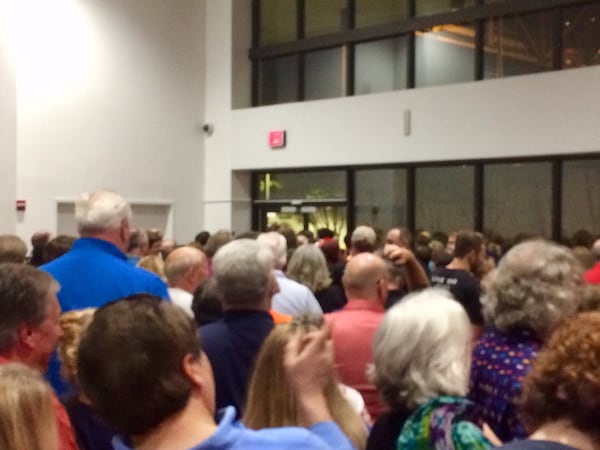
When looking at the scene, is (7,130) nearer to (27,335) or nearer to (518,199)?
(518,199)

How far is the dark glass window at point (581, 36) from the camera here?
9.84 meters

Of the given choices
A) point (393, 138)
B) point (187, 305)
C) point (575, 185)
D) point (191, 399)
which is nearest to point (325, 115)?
point (393, 138)

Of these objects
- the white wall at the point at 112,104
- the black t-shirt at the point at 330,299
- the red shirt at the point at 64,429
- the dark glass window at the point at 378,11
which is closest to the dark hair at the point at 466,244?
the black t-shirt at the point at 330,299

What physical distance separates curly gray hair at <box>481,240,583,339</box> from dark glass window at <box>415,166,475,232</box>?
814 centimetres

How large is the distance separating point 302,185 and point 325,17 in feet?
8.94

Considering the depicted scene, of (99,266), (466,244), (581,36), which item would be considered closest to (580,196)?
(581,36)

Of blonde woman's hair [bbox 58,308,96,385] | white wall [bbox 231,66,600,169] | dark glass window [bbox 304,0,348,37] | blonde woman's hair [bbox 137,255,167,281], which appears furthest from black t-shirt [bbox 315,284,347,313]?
dark glass window [bbox 304,0,348,37]

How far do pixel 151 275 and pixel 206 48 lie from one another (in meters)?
11.1

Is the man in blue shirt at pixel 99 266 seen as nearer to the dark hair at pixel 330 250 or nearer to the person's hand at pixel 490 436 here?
the person's hand at pixel 490 436

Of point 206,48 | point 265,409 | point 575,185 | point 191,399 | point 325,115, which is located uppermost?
point 206,48

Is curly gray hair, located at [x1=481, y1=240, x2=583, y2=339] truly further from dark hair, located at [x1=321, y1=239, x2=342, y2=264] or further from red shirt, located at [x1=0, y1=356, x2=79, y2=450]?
dark hair, located at [x1=321, y1=239, x2=342, y2=264]

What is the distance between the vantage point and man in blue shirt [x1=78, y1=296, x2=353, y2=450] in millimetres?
1596

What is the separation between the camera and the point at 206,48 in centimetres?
1414

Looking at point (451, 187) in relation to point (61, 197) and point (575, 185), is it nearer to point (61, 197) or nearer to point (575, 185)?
point (575, 185)
